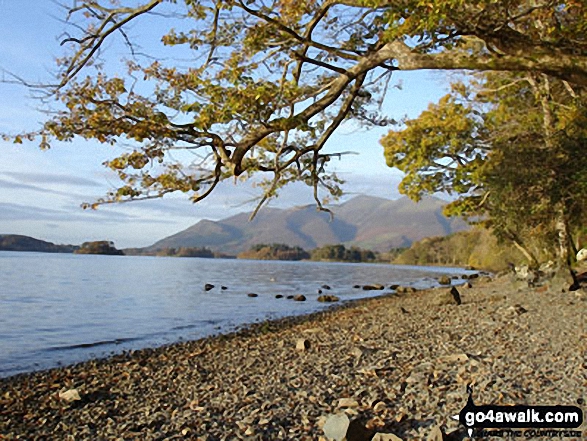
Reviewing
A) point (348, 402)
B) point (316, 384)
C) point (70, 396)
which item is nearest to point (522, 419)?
point (348, 402)

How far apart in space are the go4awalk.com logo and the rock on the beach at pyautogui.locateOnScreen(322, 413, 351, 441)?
103cm

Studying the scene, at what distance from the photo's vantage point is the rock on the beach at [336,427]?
3928mm

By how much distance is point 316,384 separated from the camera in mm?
5871

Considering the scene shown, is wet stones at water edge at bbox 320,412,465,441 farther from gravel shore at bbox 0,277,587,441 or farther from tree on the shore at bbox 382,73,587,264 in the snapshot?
tree on the shore at bbox 382,73,587,264

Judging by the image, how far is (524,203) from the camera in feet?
55.8

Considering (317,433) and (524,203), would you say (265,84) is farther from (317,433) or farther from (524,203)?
(524,203)

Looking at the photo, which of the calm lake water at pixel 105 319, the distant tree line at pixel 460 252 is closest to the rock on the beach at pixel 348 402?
the calm lake water at pixel 105 319

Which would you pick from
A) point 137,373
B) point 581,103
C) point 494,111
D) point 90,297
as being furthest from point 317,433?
point 90,297

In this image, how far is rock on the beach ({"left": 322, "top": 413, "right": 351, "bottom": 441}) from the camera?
3.93m

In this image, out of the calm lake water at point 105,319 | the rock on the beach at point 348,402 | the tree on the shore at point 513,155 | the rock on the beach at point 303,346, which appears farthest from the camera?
the tree on the shore at point 513,155

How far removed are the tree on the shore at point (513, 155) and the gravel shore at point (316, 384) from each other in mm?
7312

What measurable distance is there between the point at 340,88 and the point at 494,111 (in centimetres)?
1607

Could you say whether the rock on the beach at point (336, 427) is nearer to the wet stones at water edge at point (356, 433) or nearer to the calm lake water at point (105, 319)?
the wet stones at water edge at point (356, 433)

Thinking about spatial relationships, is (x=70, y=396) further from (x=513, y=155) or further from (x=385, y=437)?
(x=513, y=155)
